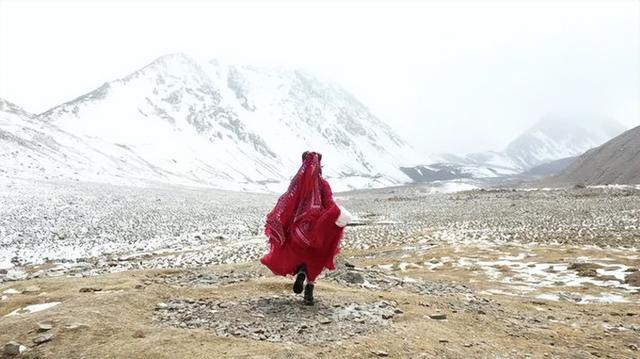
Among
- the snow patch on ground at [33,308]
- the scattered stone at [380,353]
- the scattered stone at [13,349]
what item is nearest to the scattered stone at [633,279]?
the scattered stone at [380,353]

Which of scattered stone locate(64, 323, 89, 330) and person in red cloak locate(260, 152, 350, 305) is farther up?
person in red cloak locate(260, 152, 350, 305)

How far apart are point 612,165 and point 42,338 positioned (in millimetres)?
147228

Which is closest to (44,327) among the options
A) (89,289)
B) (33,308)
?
(33,308)

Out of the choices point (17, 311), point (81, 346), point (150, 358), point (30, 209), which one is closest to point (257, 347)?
point (150, 358)

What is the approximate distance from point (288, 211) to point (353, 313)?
2266mm

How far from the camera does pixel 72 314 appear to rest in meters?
9.31

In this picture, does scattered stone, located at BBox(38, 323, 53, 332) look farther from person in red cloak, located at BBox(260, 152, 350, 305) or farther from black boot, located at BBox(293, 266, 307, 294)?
black boot, located at BBox(293, 266, 307, 294)

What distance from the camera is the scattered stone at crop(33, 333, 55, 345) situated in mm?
8359

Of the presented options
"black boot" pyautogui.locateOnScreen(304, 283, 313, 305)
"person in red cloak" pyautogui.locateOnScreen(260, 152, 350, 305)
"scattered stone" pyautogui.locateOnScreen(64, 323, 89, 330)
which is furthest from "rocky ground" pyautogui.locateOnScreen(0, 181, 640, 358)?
"person in red cloak" pyautogui.locateOnScreen(260, 152, 350, 305)

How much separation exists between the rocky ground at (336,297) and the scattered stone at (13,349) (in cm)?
2

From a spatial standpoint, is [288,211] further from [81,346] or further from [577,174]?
[577,174]

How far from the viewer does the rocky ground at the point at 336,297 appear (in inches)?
335

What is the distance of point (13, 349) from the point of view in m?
8.09

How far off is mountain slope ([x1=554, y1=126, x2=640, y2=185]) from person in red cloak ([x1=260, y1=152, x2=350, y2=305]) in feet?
367
